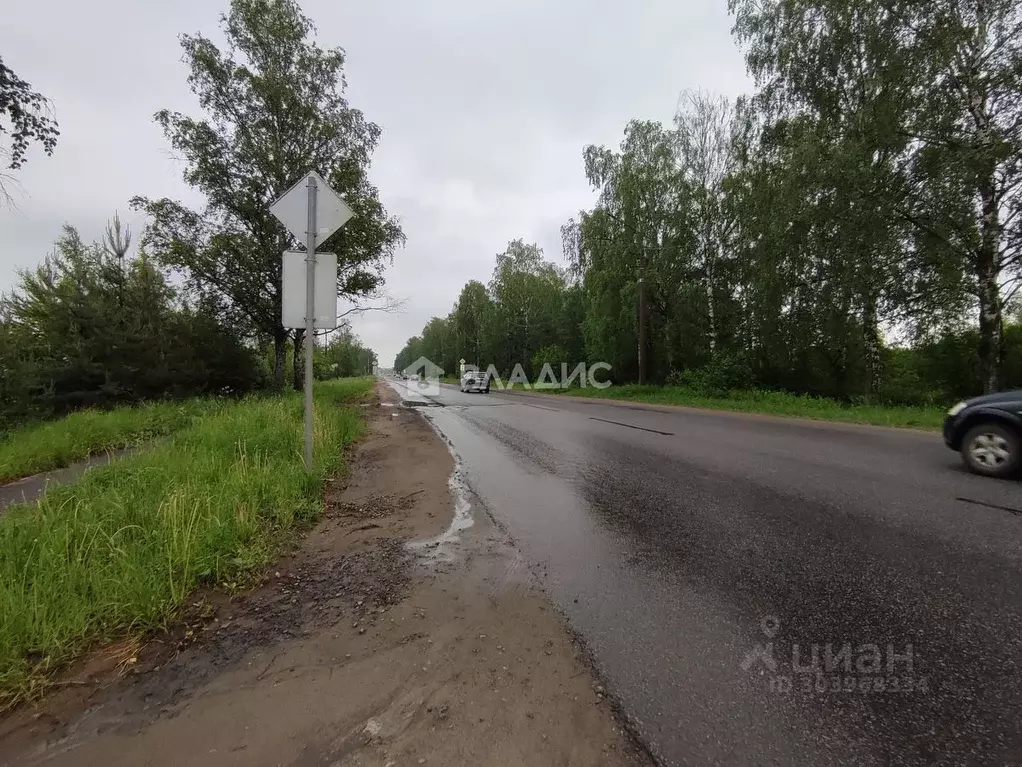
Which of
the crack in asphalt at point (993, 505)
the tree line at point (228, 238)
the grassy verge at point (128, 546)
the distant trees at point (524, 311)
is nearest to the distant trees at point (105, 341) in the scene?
the tree line at point (228, 238)

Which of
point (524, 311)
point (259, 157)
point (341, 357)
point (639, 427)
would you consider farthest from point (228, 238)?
point (341, 357)

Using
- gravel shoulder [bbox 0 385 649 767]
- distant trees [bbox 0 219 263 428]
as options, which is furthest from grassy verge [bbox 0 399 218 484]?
gravel shoulder [bbox 0 385 649 767]

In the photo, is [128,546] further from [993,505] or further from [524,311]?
[524,311]

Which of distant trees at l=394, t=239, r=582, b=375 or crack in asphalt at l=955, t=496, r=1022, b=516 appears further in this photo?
distant trees at l=394, t=239, r=582, b=375

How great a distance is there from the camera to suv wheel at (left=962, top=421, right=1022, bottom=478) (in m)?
5.45

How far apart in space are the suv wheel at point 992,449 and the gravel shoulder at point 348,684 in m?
6.22

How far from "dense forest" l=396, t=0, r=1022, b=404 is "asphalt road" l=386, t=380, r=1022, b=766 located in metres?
10.2

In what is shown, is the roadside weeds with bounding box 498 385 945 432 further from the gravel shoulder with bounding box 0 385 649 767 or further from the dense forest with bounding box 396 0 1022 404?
the gravel shoulder with bounding box 0 385 649 767

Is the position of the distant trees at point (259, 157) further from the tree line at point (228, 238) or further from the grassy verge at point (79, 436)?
the grassy verge at point (79, 436)

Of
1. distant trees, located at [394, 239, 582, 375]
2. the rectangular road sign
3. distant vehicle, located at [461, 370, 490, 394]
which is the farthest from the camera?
distant trees, located at [394, 239, 582, 375]

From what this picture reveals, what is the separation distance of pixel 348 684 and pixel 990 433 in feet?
25.0

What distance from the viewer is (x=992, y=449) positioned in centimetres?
561

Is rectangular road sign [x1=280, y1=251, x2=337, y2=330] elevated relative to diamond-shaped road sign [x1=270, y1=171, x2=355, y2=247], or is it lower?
lower

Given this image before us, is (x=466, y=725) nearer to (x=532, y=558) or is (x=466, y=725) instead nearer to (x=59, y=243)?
(x=532, y=558)
